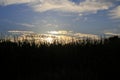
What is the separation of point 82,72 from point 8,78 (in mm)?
2582

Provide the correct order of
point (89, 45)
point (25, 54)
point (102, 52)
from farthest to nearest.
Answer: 1. point (89, 45)
2. point (102, 52)
3. point (25, 54)

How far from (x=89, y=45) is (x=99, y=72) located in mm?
3575

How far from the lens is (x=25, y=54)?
39.1 ft

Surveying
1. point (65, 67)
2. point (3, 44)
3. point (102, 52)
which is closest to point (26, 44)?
point (3, 44)

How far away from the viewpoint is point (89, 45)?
548 inches

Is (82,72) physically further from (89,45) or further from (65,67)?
(89,45)

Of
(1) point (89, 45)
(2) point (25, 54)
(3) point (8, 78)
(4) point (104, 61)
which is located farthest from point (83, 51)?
(3) point (8, 78)

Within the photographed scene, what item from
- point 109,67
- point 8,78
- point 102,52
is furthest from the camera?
point 102,52

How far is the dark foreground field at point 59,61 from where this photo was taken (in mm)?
10180

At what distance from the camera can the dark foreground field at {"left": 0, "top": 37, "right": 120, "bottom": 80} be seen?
10.2 m

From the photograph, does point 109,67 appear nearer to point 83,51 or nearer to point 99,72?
point 99,72

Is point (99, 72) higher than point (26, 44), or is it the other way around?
point (26, 44)

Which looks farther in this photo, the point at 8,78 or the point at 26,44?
the point at 26,44

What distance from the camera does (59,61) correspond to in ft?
40.1
